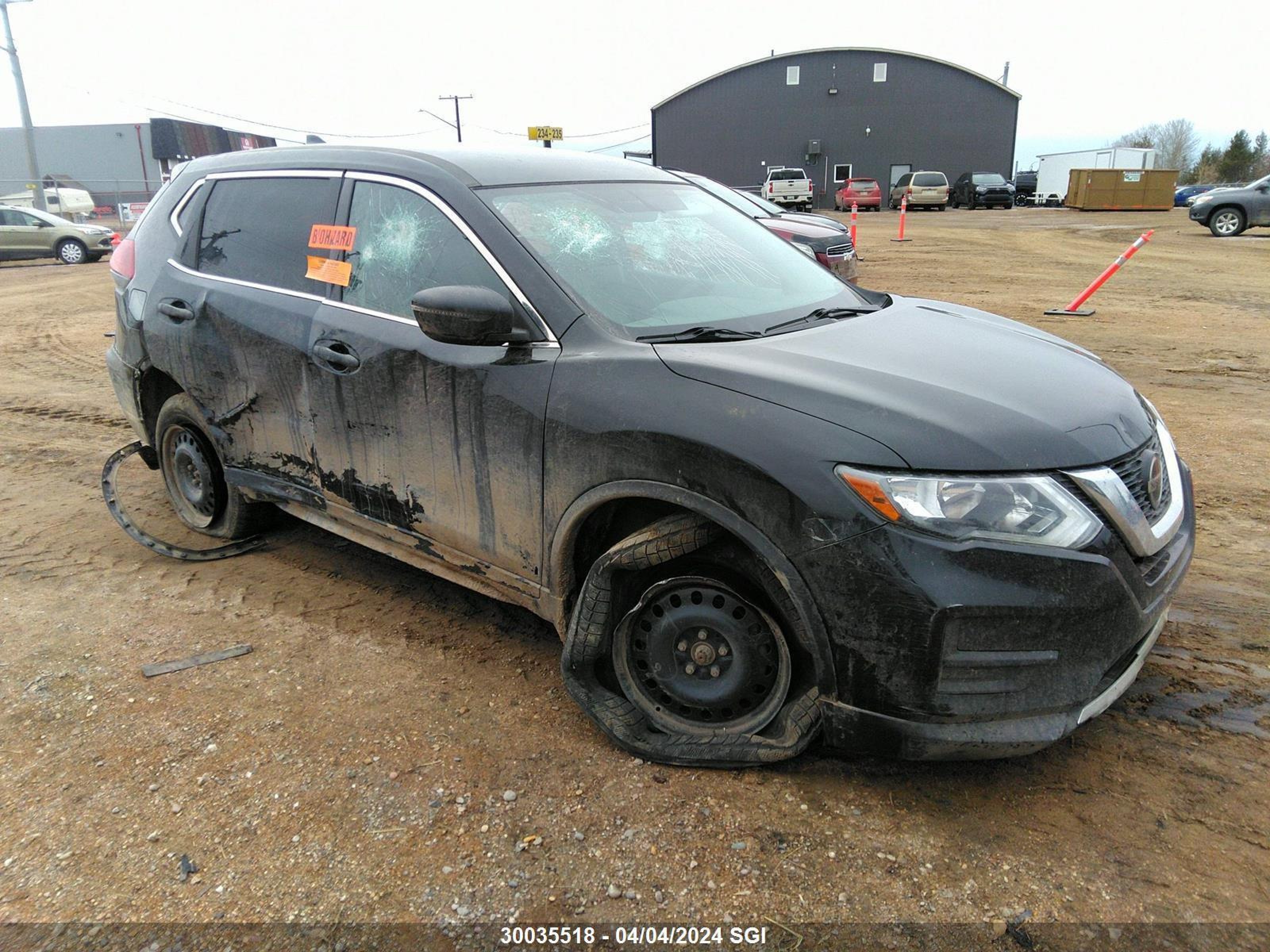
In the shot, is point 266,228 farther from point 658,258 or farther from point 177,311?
point 658,258

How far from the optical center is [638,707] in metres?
2.78

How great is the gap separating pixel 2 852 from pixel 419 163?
99.2 inches

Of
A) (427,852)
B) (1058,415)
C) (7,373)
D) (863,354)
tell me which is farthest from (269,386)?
(7,373)

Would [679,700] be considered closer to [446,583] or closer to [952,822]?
[952,822]

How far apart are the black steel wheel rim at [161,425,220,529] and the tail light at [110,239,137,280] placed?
0.82 metres

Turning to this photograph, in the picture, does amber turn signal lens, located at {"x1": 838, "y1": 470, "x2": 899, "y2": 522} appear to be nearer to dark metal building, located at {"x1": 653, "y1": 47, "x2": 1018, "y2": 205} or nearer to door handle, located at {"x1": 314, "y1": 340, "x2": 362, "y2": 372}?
door handle, located at {"x1": 314, "y1": 340, "x2": 362, "y2": 372}

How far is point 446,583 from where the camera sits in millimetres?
4004

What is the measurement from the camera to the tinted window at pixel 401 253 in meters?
3.03

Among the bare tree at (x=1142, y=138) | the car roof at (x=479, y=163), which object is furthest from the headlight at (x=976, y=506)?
the bare tree at (x=1142, y=138)

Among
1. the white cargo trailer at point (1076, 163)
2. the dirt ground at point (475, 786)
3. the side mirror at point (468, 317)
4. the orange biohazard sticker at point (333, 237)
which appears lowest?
the dirt ground at point (475, 786)

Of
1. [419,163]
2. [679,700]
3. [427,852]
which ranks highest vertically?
[419,163]

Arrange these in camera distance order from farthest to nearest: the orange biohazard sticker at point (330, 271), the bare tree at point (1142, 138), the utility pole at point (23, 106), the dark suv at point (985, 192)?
the bare tree at point (1142, 138), the dark suv at point (985, 192), the utility pole at point (23, 106), the orange biohazard sticker at point (330, 271)

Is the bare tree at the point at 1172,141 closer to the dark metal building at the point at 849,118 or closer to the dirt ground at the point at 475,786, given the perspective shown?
the dark metal building at the point at 849,118

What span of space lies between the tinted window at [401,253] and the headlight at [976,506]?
1440mm
